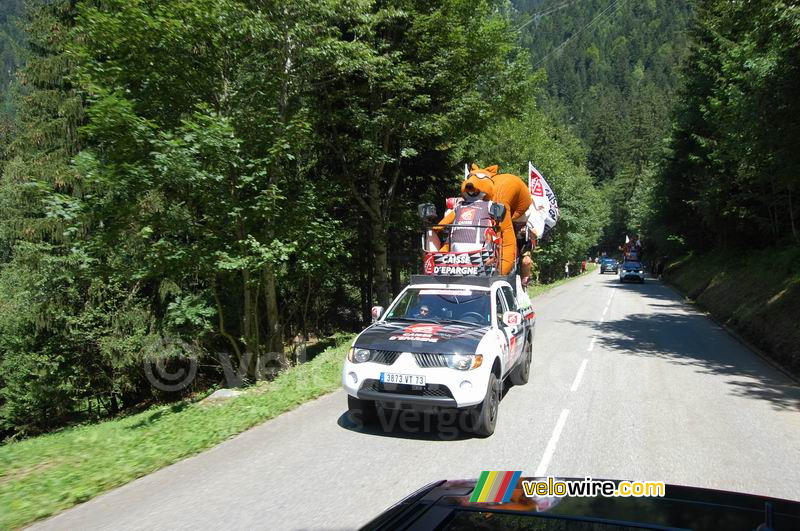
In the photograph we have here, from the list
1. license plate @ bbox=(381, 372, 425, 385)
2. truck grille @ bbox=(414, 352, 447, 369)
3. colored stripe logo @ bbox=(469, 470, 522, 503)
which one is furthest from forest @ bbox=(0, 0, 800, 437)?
colored stripe logo @ bbox=(469, 470, 522, 503)

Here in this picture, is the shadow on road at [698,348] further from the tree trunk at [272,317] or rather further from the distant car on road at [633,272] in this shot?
the distant car on road at [633,272]

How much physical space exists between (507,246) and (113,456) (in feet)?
26.6

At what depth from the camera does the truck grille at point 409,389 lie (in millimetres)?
6301

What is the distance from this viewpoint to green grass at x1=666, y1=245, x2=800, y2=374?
13.4 meters

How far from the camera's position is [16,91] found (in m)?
20.7

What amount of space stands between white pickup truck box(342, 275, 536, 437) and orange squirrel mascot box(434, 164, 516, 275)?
3.08 m

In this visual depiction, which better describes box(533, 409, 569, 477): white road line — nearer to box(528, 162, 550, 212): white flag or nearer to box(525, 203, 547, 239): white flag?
box(525, 203, 547, 239): white flag

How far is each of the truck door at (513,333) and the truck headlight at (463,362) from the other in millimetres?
1670

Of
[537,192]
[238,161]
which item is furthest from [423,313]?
[537,192]

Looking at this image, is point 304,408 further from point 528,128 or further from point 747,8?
point 528,128

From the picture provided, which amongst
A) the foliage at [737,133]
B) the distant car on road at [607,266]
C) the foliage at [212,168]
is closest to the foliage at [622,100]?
the distant car on road at [607,266]

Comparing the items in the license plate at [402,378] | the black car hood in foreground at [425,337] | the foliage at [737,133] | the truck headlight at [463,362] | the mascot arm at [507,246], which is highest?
the foliage at [737,133]

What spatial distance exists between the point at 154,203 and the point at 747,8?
14.0 m

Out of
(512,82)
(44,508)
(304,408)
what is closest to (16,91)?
(512,82)
